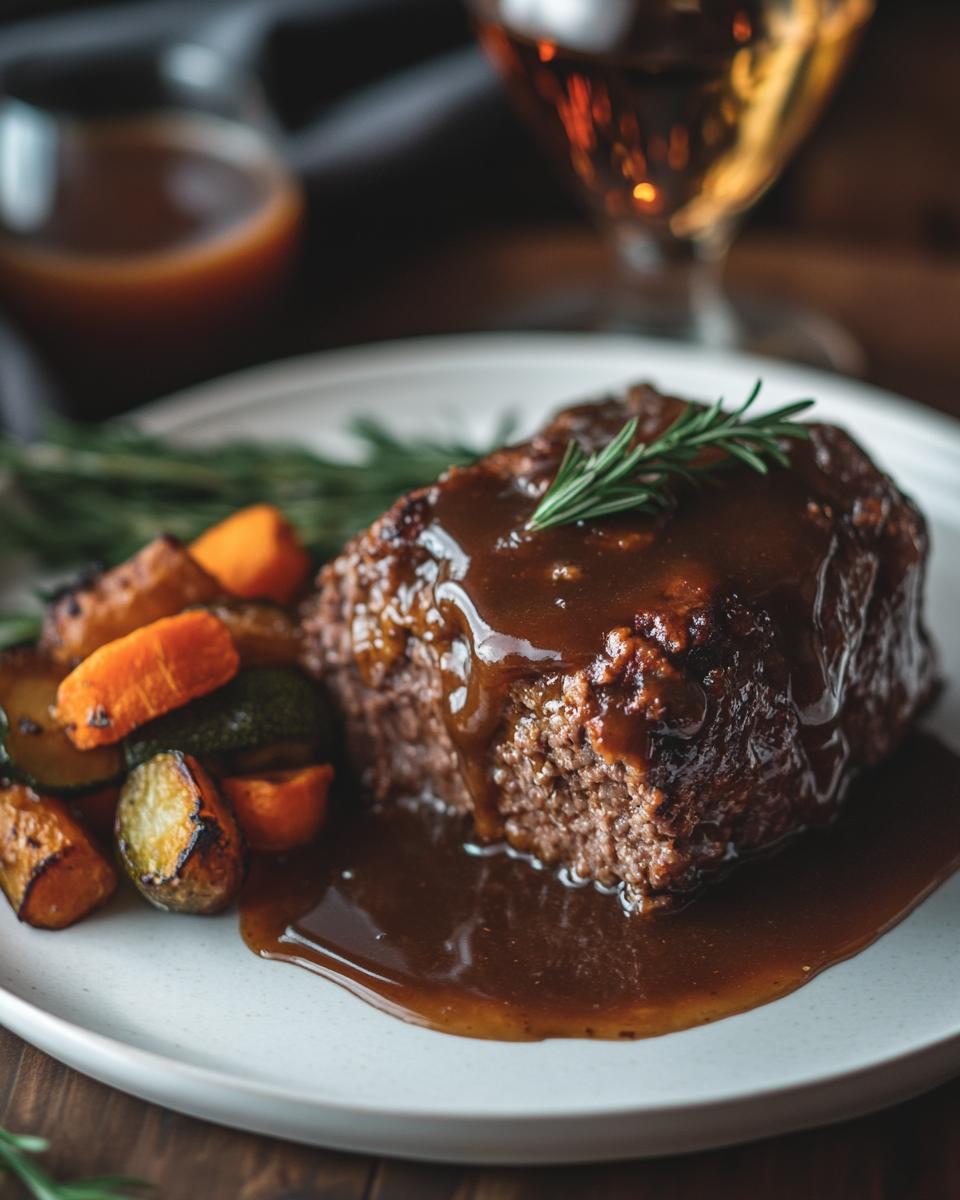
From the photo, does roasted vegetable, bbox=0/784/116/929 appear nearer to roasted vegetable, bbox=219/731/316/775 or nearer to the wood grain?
roasted vegetable, bbox=219/731/316/775

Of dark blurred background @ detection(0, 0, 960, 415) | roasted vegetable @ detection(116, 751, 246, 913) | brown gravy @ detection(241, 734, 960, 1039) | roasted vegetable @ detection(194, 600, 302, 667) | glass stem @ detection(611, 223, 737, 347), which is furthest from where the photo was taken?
dark blurred background @ detection(0, 0, 960, 415)

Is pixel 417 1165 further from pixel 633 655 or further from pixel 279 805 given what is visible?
pixel 633 655

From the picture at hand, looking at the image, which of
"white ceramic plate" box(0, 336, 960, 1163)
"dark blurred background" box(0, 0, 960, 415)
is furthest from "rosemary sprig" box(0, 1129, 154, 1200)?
"dark blurred background" box(0, 0, 960, 415)

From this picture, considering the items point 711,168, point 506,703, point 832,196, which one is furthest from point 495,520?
point 832,196

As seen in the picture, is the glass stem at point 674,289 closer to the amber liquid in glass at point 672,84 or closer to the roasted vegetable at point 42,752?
the amber liquid in glass at point 672,84

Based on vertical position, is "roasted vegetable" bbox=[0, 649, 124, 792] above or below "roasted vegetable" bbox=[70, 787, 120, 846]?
above

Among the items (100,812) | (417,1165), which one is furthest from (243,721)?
(417,1165)

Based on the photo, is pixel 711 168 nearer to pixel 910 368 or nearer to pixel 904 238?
pixel 910 368
